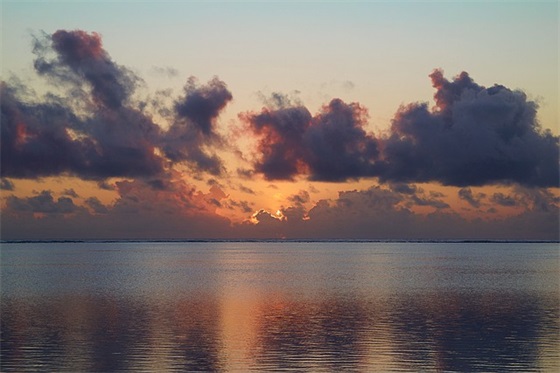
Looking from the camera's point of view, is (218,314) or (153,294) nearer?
(218,314)

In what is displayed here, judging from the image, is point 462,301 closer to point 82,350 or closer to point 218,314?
point 218,314

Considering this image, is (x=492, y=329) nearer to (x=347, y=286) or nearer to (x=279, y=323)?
(x=279, y=323)

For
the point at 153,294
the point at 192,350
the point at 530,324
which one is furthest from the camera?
the point at 153,294

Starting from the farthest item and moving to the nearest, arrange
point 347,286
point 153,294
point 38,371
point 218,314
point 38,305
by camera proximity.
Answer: point 347,286 → point 153,294 → point 38,305 → point 218,314 → point 38,371

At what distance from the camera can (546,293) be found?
75.4 m

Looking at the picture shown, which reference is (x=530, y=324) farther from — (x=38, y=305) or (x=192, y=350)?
(x=38, y=305)

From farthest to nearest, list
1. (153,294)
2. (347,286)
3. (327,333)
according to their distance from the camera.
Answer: (347,286)
(153,294)
(327,333)

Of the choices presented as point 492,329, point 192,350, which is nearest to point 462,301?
point 492,329

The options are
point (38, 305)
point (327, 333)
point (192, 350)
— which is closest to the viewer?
point (192, 350)

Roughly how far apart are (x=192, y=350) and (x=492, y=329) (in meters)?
19.4

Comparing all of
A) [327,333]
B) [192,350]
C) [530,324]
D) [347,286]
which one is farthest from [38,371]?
[347,286]

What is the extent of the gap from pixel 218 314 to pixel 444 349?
21070 mm

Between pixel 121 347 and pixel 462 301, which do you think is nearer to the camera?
pixel 121 347

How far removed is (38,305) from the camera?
6306 cm
